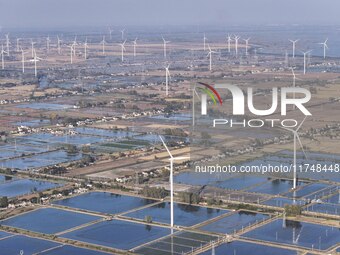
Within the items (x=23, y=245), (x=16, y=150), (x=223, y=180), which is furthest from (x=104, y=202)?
(x=16, y=150)

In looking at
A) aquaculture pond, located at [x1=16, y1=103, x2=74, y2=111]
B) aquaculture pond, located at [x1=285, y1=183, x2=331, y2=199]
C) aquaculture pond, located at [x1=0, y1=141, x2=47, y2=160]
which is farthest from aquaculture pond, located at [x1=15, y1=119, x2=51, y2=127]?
aquaculture pond, located at [x1=285, y1=183, x2=331, y2=199]

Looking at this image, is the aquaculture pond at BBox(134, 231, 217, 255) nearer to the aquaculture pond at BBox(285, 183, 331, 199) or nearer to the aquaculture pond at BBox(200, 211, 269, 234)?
the aquaculture pond at BBox(200, 211, 269, 234)

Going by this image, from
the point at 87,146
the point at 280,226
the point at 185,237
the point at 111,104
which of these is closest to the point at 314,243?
the point at 280,226

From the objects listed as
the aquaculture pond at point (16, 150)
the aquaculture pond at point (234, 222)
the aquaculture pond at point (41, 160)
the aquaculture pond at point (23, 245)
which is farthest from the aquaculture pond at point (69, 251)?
the aquaculture pond at point (16, 150)

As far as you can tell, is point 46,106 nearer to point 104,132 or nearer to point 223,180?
point 104,132

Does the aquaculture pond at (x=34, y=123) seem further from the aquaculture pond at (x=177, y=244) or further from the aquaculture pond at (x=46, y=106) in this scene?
the aquaculture pond at (x=177, y=244)
